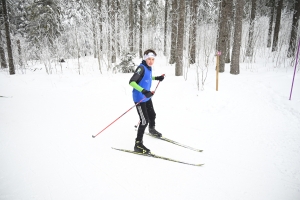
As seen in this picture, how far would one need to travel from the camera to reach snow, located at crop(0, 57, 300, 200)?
284cm

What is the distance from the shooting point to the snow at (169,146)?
2.84m

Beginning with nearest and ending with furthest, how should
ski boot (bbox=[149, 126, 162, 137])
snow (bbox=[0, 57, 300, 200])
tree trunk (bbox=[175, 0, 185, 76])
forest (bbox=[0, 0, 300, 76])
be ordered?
snow (bbox=[0, 57, 300, 200]) < ski boot (bbox=[149, 126, 162, 137]) < tree trunk (bbox=[175, 0, 185, 76]) < forest (bbox=[0, 0, 300, 76])

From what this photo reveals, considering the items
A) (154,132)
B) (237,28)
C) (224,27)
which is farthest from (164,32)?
(154,132)

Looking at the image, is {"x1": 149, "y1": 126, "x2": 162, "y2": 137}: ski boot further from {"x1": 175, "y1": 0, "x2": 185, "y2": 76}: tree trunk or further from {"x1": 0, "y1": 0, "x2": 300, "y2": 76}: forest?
{"x1": 175, "y1": 0, "x2": 185, "y2": 76}: tree trunk

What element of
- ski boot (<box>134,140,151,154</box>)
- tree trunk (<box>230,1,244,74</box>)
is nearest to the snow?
ski boot (<box>134,140,151,154</box>)

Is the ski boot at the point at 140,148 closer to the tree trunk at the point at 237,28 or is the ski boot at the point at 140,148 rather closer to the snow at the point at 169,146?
the snow at the point at 169,146

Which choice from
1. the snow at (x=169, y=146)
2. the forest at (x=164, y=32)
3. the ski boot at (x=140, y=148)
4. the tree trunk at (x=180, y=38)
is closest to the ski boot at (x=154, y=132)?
the snow at (x=169, y=146)

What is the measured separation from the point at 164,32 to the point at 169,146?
22029 mm

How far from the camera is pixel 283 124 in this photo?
4.61 m

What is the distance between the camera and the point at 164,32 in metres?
23.5

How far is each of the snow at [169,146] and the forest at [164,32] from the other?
83.6 inches

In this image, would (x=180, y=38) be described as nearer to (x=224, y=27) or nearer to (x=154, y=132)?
(x=224, y=27)

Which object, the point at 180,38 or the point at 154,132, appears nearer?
the point at 154,132

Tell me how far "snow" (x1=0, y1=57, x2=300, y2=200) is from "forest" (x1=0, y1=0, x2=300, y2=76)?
2.12m
